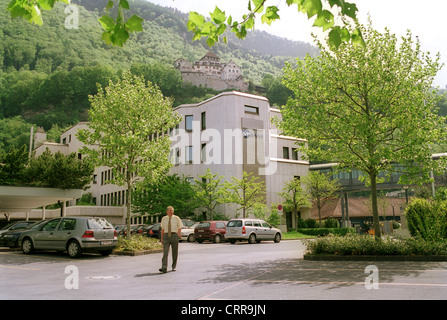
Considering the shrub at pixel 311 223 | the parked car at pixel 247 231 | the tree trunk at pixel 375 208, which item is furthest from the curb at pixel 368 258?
the shrub at pixel 311 223

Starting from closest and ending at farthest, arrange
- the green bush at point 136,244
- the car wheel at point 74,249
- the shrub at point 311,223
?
the car wheel at point 74,249
the green bush at point 136,244
the shrub at point 311,223

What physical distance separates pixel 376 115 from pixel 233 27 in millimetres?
10442

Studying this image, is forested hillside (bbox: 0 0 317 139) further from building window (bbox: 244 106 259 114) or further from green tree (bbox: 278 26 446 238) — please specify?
green tree (bbox: 278 26 446 238)

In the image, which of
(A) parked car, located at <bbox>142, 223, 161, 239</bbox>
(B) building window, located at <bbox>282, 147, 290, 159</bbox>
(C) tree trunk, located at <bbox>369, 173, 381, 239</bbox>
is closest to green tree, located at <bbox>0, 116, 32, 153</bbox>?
(B) building window, located at <bbox>282, 147, 290, 159</bbox>

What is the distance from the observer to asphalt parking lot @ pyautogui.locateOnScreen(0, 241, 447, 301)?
7195 millimetres

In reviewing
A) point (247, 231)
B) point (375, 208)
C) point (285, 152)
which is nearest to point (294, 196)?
point (285, 152)

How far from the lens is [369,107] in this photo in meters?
15.2

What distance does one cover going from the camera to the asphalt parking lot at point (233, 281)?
23.6 feet

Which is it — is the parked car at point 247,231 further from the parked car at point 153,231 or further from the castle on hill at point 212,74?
the castle on hill at point 212,74

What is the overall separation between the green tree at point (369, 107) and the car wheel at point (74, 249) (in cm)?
921

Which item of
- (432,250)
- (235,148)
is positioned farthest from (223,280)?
(235,148)

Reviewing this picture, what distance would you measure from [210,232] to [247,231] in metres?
3.03

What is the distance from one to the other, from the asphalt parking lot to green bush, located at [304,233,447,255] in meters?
0.82

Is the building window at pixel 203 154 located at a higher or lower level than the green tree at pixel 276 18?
higher
